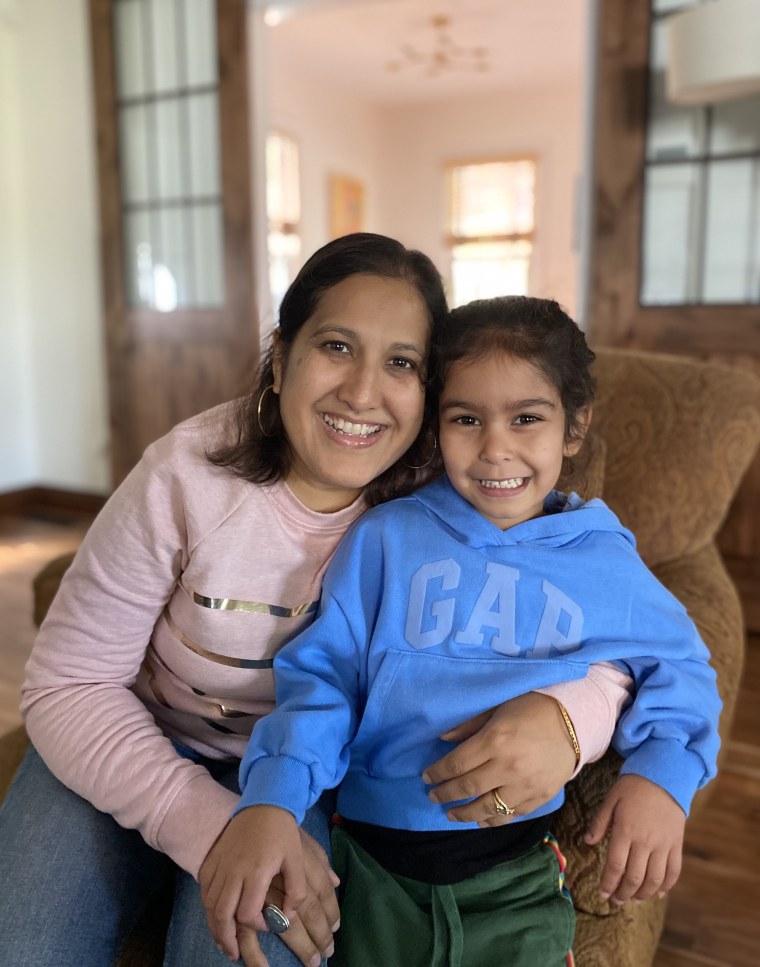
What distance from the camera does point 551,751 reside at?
825mm

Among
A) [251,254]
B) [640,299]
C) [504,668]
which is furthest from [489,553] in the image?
[251,254]

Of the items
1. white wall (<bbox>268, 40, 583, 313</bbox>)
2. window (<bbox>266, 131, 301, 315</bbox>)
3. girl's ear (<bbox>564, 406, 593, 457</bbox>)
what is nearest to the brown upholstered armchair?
girl's ear (<bbox>564, 406, 593, 457</bbox>)

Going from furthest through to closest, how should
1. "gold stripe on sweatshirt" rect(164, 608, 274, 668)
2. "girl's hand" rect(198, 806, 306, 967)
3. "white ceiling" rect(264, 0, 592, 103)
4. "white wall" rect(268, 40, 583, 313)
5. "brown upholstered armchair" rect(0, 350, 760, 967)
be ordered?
"white wall" rect(268, 40, 583, 313) → "white ceiling" rect(264, 0, 592, 103) → "brown upholstered armchair" rect(0, 350, 760, 967) → "gold stripe on sweatshirt" rect(164, 608, 274, 668) → "girl's hand" rect(198, 806, 306, 967)

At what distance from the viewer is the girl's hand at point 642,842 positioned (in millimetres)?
807

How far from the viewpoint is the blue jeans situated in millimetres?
786

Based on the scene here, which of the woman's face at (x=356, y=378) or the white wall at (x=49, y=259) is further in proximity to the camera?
the white wall at (x=49, y=259)

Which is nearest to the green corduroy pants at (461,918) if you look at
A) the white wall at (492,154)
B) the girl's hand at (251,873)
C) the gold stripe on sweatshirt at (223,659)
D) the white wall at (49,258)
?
the girl's hand at (251,873)

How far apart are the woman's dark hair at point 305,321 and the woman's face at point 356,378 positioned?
0.01 meters

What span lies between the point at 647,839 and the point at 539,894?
0.43 feet

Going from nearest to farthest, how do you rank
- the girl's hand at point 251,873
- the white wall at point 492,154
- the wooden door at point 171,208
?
1. the girl's hand at point 251,873
2. the wooden door at point 171,208
3. the white wall at point 492,154

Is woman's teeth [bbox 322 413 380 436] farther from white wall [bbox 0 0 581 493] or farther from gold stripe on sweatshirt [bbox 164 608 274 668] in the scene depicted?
white wall [bbox 0 0 581 493]

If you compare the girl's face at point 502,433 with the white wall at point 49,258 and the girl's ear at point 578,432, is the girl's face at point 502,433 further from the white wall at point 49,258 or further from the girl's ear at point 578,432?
the white wall at point 49,258

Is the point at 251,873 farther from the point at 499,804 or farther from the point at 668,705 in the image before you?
the point at 668,705

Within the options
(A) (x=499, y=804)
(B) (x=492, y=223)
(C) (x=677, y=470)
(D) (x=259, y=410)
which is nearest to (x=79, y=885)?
(A) (x=499, y=804)
